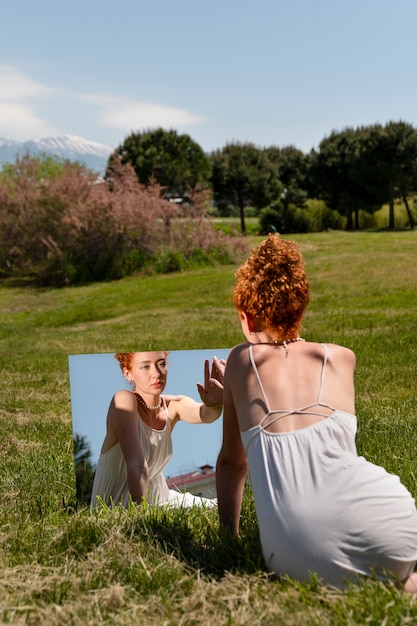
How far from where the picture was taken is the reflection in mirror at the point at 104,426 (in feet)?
12.5

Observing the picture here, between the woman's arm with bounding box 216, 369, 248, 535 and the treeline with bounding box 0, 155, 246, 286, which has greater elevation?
the treeline with bounding box 0, 155, 246, 286

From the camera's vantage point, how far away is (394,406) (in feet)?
19.2

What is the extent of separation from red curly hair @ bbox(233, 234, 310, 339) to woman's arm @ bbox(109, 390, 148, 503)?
928 millimetres

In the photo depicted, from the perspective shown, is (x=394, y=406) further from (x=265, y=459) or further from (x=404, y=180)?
(x=404, y=180)

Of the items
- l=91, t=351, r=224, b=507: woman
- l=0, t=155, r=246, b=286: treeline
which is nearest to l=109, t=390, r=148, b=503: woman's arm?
l=91, t=351, r=224, b=507: woman

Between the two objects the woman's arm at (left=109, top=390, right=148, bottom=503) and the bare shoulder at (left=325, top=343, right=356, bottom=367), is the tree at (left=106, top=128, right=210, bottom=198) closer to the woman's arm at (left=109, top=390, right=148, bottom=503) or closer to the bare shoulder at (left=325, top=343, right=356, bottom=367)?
the woman's arm at (left=109, top=390, right=148, bottom=503)

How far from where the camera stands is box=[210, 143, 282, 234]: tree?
2944 cm

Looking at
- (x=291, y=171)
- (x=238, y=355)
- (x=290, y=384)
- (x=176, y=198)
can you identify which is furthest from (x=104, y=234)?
(x=291, y=171)

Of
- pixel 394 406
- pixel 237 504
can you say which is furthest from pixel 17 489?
pixel 394 406

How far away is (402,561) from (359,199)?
28.2m

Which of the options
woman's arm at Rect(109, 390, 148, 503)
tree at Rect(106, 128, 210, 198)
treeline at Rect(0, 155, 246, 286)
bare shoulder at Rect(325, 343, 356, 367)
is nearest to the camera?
bare shoulder at Rect(325, 343, 356, 367)

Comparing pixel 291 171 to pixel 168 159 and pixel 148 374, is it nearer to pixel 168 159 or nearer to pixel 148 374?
pixel 168 159

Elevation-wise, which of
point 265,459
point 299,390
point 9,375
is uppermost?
point 299,390

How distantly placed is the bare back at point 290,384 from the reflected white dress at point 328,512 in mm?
68
